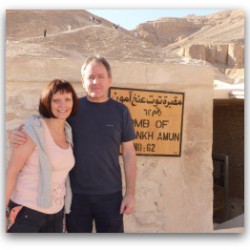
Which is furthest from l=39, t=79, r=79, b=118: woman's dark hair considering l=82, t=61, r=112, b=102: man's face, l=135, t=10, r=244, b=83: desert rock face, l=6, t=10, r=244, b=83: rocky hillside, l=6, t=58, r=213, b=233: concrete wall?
l=135, t=10, r=244, b=83: desert rock face

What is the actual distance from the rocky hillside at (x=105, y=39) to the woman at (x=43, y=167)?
1181 millimetres

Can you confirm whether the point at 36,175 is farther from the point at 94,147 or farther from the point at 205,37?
the point at 205,37

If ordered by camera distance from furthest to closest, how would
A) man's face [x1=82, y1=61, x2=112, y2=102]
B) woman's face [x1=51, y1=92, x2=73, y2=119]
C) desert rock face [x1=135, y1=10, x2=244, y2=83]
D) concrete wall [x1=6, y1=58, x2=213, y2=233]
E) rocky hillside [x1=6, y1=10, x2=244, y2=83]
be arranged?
desert rock face [x1=135, y1=10, x2=244, y2=83] < rocky hillside [x1=6, y1=10, x2=244, y2=83] < concrete wall [x1=6, y1=58, x2=213, y2=233] < man's face [x1=82, y1=61, x2=112, y2=102] < woman's face [x1=51, y1=92, x2=73, y2=119]

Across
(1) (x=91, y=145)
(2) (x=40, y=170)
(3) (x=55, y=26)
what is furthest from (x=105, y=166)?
(3) (x=55, y=26)

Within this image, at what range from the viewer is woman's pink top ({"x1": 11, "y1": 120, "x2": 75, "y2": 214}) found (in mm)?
2082

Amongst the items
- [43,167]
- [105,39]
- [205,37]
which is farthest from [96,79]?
[205,37]

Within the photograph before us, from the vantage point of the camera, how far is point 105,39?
A: 342 inches

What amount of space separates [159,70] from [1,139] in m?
1.23

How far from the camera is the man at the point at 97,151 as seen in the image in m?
2.26

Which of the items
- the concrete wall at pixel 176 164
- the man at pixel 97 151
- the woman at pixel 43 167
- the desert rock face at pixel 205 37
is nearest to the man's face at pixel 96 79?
the man at pixel 97 151

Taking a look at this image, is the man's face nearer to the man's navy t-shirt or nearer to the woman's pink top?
the man's navy t-shirt

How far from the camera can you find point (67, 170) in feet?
7.13

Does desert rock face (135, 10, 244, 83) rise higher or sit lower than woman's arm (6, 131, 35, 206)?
higher

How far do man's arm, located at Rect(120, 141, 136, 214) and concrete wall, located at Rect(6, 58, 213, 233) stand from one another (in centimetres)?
64
